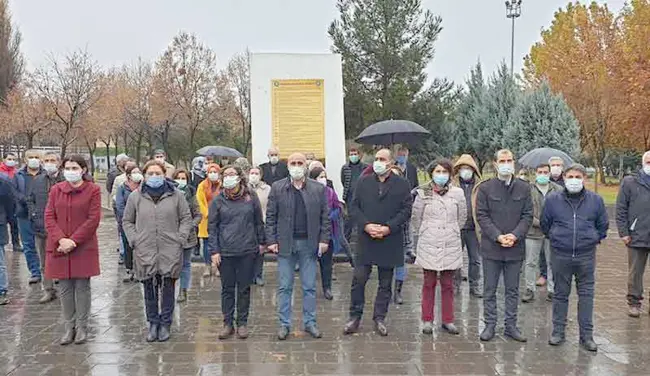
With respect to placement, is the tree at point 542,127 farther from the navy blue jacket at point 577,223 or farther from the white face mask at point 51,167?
the white face mask at point 51,167

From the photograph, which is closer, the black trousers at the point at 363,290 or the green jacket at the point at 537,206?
the black trousers at the point at 363,290

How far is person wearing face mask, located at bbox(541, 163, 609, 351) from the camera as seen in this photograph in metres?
6.00

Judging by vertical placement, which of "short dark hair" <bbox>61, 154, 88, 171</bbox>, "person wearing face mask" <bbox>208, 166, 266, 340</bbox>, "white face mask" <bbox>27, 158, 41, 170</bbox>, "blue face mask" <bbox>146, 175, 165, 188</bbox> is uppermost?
"short dark hair" <bbox>61, 154, 88, 171</bbox>

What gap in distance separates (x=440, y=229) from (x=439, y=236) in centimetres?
8

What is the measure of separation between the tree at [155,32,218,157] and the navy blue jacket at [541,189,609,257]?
26.5 meters

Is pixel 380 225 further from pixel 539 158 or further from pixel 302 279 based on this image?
pixel 539 158

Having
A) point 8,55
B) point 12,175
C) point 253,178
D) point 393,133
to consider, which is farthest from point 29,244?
point 8,55

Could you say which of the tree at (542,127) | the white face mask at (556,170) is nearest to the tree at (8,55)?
the tree at (542,127)

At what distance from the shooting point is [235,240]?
6164 millimetres

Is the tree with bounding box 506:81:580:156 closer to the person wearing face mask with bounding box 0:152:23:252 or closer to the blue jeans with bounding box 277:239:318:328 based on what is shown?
the blue jeans with bounding box 277:239:318:328

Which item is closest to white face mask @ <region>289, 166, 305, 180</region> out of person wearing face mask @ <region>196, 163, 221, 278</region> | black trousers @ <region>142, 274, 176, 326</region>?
black trousers @ <region>142, 274, 176, 326</region>

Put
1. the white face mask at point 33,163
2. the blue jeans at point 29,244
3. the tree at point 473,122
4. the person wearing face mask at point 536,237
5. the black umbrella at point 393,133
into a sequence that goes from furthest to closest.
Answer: the tree at point 473,122
the black umbrella at point 393,133
the blue jeans at point 29,244
the white face mask at point 33,163
the person wearing face mask at point 536,237

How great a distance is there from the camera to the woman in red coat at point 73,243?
608 cm

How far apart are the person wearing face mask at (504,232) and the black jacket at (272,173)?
421 centimetres
